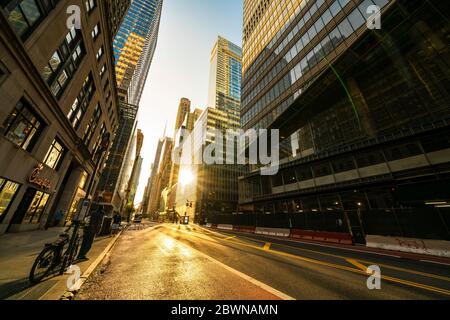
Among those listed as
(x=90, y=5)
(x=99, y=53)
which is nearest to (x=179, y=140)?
(x=99, y=53)

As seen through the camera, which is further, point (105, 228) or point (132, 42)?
point (132, 42)

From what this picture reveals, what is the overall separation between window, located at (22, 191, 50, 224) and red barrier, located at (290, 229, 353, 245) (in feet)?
79.9

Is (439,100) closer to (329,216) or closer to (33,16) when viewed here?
(329,216)

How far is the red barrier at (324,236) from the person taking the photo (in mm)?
14408

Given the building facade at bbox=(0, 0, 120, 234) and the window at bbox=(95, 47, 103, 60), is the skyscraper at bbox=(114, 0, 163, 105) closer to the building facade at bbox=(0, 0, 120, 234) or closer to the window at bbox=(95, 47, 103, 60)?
the window at bbox=(95, 47, 103, 60)

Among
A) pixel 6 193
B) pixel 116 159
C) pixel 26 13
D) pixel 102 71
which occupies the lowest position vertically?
pixel 6 193

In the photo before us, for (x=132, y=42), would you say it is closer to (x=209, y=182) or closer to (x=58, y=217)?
(x=209, y=182)

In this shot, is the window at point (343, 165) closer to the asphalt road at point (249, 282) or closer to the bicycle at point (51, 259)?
the asphalt road at point (249, 282)

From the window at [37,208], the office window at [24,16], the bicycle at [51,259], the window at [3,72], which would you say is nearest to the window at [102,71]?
the office window at [24,16]

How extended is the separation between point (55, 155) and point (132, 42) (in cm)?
9385

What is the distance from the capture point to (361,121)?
20.7 meters

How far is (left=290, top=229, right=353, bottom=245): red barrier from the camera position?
14408 millimetres

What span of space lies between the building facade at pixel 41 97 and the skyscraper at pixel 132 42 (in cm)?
5540
